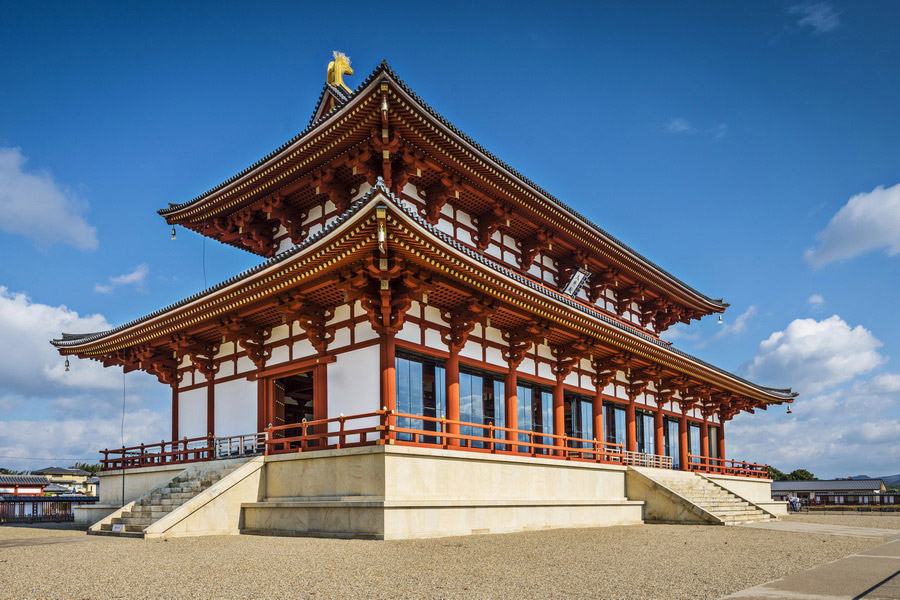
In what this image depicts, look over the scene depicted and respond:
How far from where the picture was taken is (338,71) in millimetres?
28078

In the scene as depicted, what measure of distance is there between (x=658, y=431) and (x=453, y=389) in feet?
49.4

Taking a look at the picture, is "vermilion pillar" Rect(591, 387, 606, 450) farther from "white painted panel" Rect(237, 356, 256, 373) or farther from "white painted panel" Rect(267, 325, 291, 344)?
"white painted panel" Rect(237, 356, 256, 373)

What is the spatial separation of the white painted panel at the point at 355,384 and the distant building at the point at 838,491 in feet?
191

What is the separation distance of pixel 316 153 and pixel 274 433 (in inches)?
351

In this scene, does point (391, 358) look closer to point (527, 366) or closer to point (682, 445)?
point (527, 366)

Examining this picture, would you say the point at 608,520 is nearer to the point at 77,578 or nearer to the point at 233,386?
the point at 233,386

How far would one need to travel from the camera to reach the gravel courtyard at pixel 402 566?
10.1 m

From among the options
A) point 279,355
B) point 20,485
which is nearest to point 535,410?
point 279,355

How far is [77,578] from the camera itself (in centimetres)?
Result: 1107

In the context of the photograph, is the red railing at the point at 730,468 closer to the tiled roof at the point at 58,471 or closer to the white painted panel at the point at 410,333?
the white painted panel at the point at 410,333

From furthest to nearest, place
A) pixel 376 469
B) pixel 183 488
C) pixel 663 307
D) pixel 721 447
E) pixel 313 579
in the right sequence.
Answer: pixel 721 447 < pixel 663 307 < pixel 183 488 < pixel 376 469 < pixel 313 579

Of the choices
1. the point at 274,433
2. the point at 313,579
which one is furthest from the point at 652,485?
the point at 313,579

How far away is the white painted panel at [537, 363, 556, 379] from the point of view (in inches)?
1000

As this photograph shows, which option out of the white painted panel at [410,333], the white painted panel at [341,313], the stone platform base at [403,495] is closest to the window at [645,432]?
the stone platform base at [403,495]
